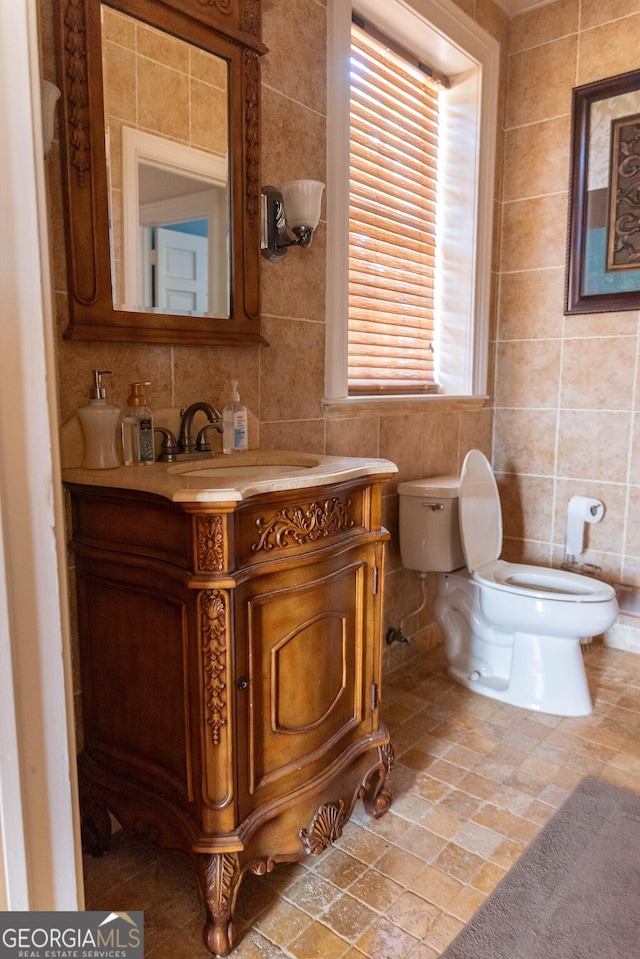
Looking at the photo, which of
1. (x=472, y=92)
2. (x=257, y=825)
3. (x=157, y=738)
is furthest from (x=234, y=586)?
(x=472, y=92)

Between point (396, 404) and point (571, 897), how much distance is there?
62.9 inches

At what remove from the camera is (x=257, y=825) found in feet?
4.37

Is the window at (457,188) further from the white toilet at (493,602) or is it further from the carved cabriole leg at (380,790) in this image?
the carved cabriole leg at (380,790)

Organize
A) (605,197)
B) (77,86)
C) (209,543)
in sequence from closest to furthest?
(209,543) < (77,86) < (605,197)

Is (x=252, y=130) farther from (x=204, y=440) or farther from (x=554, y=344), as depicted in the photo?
(x=554, y=344)

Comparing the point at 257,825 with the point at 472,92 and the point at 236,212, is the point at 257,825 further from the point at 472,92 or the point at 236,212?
the point at 472,92

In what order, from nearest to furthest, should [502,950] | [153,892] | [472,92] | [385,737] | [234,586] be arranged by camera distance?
[234,586] < [502,950] < [153,892] < [385,737] < [472,92]

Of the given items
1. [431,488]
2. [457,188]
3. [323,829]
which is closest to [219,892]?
[323,829]

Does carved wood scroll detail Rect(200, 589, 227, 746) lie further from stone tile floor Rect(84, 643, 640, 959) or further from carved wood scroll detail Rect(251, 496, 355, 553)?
stone tile floor Rect(84, 643, 640, 959)

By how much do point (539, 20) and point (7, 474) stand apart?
3.09m

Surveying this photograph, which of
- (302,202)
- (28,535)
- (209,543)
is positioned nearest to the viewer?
(28,535)

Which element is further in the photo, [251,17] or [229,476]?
[251,17]

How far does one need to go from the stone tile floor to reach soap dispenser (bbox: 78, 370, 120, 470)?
0.96 m

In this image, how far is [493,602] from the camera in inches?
90.6
